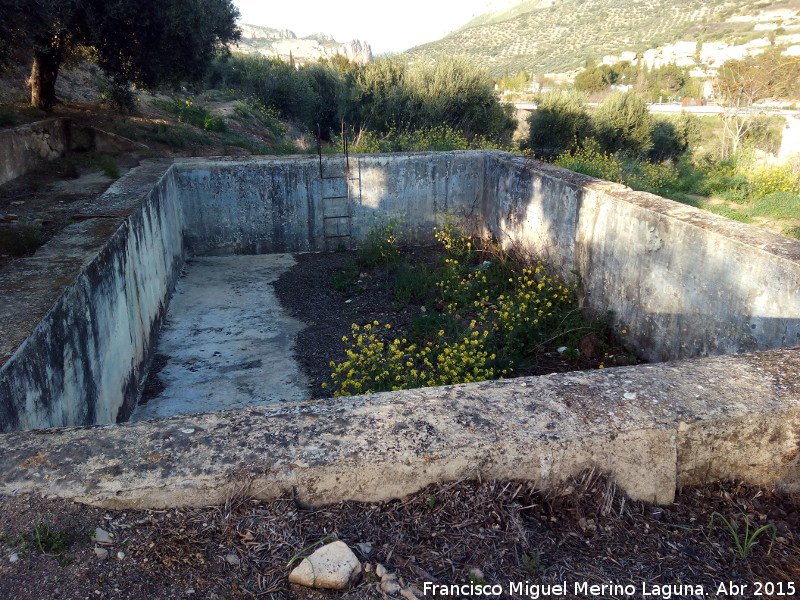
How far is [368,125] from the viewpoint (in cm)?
1672

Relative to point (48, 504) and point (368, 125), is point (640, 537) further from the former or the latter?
point (368, 125)

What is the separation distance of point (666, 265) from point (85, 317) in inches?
182

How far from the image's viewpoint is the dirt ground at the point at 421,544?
1676 millimetres

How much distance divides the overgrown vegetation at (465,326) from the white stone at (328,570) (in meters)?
2.49

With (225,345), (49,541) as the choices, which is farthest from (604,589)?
(225,345)

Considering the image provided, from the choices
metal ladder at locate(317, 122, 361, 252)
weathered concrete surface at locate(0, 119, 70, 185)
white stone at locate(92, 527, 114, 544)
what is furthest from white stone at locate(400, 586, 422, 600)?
weathered concrete surface at locate(0, 119, 70, 185)

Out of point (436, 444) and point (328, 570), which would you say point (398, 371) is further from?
point (328, 570)

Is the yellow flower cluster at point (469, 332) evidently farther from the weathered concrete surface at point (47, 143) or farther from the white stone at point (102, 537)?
the weathered concrete surface at point (47, 143)

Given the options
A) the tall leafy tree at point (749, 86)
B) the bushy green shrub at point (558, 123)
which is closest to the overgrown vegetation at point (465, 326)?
the bushy green shrub at point (558, 123)

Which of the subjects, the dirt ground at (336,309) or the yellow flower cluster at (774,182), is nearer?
the dirt ground at (336,309)

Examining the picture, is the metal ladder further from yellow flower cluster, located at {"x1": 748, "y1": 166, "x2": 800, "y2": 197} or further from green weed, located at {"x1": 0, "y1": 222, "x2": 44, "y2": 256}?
yellow flower cluster, located at {"x1": 748, "y1": 166, "x2": 800, "y2": 197}

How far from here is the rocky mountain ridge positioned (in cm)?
7012

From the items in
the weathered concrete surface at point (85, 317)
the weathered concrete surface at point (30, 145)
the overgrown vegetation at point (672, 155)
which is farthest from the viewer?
the overgrown vegetation at point (672, 155)

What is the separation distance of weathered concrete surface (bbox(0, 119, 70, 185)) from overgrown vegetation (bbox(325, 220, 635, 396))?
504 centimetres
